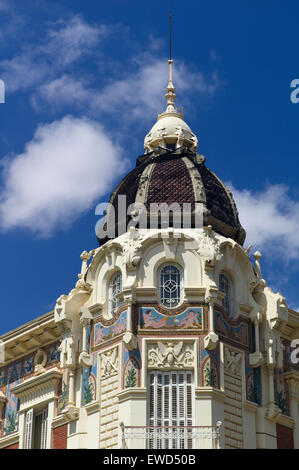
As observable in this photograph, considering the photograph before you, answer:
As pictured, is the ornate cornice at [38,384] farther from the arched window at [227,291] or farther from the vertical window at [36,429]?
the arched window at [227,291]

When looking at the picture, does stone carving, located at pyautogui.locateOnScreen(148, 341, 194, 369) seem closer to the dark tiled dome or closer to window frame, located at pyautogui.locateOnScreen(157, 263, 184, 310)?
window frame, located at pyautogui.locateOnScreen(157, 263, 184, 310)

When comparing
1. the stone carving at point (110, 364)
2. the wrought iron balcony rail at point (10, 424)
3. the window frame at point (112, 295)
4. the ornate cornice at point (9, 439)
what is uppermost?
the window frame at point (112, 295)

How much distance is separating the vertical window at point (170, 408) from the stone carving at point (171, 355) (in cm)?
28

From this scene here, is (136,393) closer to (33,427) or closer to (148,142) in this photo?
(33,427)

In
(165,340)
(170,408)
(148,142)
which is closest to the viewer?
(170,408)

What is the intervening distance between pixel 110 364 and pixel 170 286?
10.2ft

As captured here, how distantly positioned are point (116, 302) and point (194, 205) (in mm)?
4178

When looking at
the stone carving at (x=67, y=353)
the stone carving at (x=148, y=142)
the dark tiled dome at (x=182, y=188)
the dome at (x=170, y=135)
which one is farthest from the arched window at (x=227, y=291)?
the stone carving at (x=148, y=142)

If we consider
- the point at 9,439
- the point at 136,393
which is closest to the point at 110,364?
the point at 136,393

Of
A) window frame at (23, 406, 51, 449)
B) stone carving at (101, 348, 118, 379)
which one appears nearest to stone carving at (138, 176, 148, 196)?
stone carving at (101, 348, 118, 379)

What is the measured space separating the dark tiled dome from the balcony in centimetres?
700

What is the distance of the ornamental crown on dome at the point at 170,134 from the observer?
41.8m

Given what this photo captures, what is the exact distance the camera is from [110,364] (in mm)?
36375

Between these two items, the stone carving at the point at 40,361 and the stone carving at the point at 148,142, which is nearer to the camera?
the stone carving at the point at 40,361
